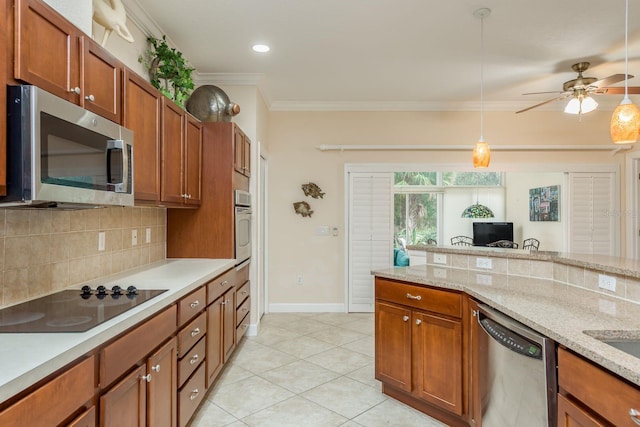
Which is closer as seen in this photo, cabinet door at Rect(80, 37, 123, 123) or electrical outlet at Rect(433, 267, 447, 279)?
cabinet door at Rect(80, 37, 123, 123)

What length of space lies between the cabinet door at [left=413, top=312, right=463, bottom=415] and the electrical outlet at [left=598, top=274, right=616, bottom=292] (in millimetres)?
755

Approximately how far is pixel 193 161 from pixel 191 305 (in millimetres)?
1372

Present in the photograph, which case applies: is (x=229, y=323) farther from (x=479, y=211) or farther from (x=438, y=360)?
(x=479, y=211)

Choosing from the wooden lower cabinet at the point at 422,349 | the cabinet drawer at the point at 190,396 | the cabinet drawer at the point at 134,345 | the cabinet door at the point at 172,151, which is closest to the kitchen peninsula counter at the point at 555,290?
the wooden lower cabinet at the point at 422,349

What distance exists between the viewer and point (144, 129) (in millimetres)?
2256

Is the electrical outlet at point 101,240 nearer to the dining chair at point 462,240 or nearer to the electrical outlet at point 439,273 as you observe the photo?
the electrical outlet at point 439,273

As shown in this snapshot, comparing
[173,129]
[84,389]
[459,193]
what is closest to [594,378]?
[84,389]

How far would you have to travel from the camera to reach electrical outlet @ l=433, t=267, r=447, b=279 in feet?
8.35

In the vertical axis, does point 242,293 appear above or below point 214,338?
above

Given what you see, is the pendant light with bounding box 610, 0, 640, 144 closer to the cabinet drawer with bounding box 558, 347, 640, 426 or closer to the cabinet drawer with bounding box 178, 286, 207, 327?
the cabinet drawer with bounding box 558, 347, 640, 426

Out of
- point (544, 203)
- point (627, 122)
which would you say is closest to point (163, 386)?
point (627, 122)

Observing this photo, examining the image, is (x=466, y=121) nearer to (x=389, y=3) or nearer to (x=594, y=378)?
(x=389, y=3)

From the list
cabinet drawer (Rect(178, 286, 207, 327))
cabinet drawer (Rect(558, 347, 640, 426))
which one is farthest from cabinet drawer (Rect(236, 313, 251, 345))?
cabinet drawer (Rect(558, 347, 640, 426))

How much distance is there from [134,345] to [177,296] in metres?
0.47
